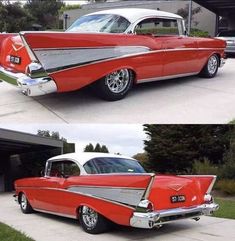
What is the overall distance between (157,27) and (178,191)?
14.5 ft

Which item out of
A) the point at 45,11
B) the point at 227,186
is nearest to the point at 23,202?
the point at 227,186

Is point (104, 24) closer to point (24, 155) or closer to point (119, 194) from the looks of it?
point (119, 194)

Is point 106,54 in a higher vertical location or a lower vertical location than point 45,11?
lower

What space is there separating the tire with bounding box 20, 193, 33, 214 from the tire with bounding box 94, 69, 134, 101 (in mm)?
2905

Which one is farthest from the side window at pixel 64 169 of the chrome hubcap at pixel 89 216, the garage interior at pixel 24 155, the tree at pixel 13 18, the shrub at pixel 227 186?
the tree at pixel 13 18

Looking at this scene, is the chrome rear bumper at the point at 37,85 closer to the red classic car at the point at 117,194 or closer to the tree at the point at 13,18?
the red classic car at the point at 117,194

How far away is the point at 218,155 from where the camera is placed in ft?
66.4

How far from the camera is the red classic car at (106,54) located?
698cm

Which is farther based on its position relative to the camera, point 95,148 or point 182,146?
point 182,146

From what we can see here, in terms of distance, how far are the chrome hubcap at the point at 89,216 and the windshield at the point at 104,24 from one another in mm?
3734

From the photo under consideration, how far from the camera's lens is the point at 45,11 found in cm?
5669

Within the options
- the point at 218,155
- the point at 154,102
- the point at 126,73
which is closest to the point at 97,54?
the point at 126,73

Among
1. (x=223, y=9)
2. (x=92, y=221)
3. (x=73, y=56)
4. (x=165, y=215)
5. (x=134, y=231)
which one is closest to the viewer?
(x=165, y=215)

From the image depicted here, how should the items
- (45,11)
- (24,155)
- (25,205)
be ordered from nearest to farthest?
(25,205), (24,155), (45,11)
